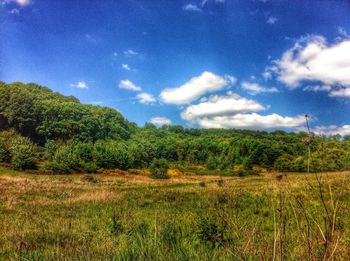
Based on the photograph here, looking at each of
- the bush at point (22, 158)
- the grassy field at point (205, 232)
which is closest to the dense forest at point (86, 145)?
the bush at point (22, 158)

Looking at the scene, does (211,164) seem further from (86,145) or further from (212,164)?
(86,145)

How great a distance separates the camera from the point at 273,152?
3757 inches

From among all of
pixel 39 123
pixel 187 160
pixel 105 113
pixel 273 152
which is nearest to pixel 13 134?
pixel 39 123

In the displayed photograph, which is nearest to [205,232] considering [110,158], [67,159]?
[67,159]

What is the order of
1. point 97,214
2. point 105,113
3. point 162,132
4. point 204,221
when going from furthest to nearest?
point 162,132, point 105,113, point 97,214, point 204,221

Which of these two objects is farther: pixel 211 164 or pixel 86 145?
pixel 211 164

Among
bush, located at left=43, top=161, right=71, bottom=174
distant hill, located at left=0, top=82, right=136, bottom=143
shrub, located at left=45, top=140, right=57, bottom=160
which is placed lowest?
bush, located at left=43, top=161, right=71, bottom=174

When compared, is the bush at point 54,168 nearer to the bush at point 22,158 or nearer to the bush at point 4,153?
the bush at point 22,158

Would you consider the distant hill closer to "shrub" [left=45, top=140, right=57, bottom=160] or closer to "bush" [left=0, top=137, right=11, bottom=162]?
"shrub" [left=45, top=140, right=57, bottom=160]

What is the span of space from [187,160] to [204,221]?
4768 inches

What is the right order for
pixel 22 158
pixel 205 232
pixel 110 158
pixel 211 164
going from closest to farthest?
1. pixel 205 232
2. pixel 22 158
3. pixel 110 158
4. pixel 211 164

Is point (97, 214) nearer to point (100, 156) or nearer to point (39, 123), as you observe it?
point (100, 156)

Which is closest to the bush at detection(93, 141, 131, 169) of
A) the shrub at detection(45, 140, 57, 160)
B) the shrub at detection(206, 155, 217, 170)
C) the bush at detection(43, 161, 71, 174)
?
the shrub at detection(45, 140, 57, 160)

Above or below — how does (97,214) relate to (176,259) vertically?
below
